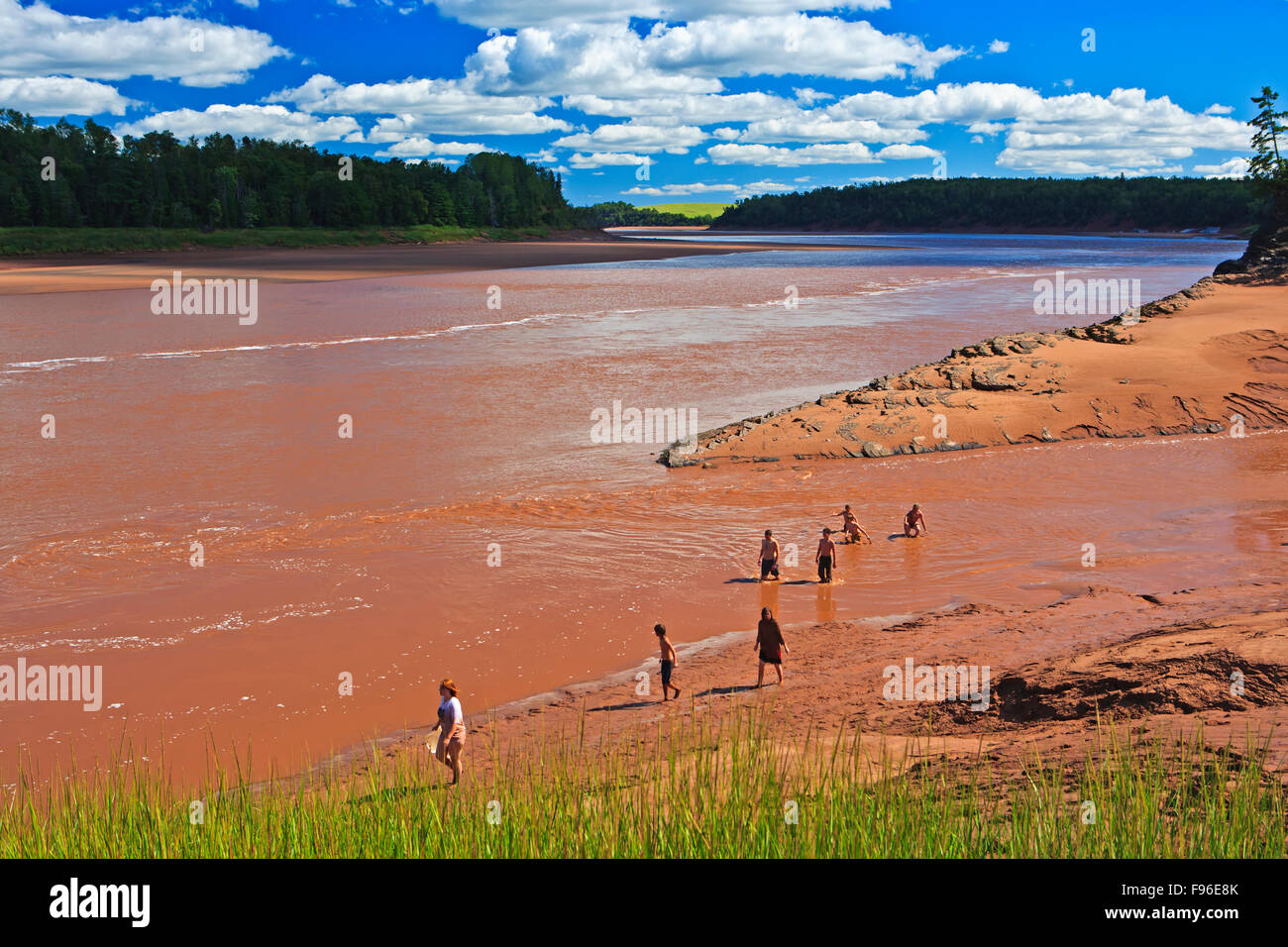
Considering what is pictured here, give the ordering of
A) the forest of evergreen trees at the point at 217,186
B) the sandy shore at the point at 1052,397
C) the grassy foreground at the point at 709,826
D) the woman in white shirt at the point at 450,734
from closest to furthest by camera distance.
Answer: the grassy foreground at the point at 709,826, the woman in white shirt at the point at 450,734, the sandy shore at the point at 1052,397, the forest of evergreen trees at the point at 217,186

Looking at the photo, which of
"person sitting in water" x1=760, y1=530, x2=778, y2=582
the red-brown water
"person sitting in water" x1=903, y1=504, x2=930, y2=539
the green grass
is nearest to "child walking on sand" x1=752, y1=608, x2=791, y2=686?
the red-brown water

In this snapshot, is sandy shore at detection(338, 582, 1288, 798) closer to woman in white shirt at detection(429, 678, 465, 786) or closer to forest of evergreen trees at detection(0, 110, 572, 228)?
woman in white shirt at detection(429, 678, 465, 786)

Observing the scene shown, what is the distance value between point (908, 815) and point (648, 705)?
5498 millimetres

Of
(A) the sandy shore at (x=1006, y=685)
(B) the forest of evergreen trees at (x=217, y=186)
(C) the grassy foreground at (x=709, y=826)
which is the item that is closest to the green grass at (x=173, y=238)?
(B) the forest of evergreen trees at (x=217, y=186)

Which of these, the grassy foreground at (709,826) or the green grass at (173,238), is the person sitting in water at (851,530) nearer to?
the grassy foreground at (709,826)

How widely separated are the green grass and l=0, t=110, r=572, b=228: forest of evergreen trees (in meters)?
8.71

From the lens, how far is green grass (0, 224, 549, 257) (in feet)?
263

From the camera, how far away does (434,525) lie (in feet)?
57.5

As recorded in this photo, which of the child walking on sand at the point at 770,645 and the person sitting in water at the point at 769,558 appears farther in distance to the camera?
the person sitting in water at the point at 769,558

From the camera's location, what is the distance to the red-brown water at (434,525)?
38.0 feet

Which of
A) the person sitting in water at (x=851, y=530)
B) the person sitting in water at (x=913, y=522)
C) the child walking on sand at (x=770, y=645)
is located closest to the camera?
the child walking on sand at (x=770, y=645)

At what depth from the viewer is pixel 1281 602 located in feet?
38.7

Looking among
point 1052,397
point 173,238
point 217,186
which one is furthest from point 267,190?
point 1052,397

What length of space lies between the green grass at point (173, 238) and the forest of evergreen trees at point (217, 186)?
28.6 ft
